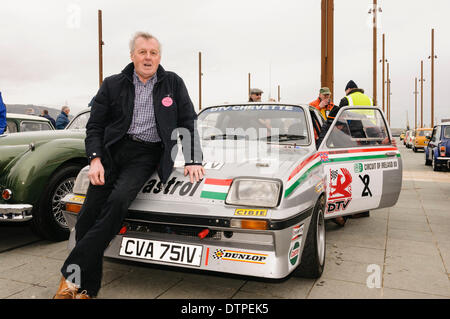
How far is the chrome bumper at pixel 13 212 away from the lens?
3601mm

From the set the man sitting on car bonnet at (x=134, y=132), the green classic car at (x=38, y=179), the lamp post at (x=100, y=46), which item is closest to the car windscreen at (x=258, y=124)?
the man sitting on car bonnet at (x=134, y=132)

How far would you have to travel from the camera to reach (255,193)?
2514 mm

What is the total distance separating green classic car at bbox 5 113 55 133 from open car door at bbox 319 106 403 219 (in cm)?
466

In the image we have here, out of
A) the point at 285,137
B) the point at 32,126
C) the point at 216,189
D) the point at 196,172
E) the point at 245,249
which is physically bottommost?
the point at 245,249

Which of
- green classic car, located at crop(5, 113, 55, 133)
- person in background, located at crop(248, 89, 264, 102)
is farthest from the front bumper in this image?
green classic car, located at crop(5, 113, 55, 133)

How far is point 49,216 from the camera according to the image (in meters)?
3.90

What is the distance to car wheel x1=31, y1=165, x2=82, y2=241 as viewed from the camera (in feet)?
12.6

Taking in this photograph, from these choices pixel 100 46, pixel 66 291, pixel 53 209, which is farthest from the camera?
pixel 100 46

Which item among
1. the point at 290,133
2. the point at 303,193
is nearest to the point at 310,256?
the point at 303,193

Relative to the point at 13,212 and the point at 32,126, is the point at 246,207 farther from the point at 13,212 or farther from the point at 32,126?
the point at 32,126

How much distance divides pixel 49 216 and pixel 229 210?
2329 millimetres

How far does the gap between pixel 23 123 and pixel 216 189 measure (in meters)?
4.70

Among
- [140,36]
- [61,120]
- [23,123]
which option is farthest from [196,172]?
[61,120]

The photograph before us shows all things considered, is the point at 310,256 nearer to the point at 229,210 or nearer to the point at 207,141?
the point at 229,210
